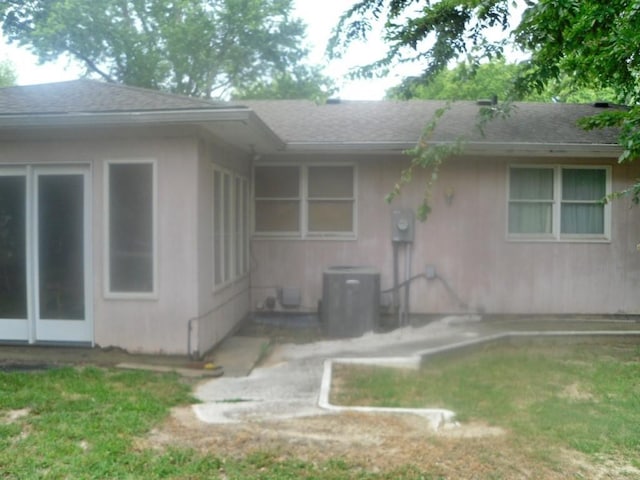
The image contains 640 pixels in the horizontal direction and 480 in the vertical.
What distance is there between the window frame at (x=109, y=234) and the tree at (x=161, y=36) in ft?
70.0

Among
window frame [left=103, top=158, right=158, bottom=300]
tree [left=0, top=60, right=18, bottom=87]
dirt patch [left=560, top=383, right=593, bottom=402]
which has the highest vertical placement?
tree [left=0, top=60, right=18, bottom=87]

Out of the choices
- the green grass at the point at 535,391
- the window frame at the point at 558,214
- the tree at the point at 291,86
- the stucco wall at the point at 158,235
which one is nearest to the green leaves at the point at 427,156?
the window frame at the point at 558,214

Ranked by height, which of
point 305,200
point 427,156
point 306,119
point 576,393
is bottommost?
point 576,393

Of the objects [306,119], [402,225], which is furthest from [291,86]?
[402,225]

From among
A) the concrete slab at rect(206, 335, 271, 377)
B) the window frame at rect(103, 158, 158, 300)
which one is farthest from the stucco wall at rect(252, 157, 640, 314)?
the window frame at rect(103, 158, 158, 300)

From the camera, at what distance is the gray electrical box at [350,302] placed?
27.9 feet

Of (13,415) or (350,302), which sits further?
(350,302)

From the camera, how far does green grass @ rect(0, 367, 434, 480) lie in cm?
378

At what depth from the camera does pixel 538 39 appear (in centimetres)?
776

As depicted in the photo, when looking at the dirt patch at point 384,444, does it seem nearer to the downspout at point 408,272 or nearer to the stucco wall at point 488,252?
the downspout at point 408,272

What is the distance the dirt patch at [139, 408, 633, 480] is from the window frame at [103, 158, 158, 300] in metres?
2.30

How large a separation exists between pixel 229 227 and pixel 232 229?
16 centimetres

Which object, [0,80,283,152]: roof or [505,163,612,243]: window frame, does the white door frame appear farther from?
[505,163,612,243]: window frame

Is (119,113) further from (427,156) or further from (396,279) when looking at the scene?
(396,279)
